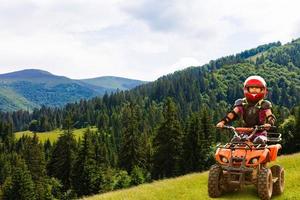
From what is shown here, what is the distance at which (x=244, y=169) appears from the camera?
14070 millimetres

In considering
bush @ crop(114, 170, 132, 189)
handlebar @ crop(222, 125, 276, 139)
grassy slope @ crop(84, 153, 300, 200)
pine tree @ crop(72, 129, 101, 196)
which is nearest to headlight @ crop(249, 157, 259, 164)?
handlebar @ crop(222, 125, 276, 139)

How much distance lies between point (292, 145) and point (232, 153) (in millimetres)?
55591

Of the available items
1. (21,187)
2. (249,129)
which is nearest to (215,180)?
(249,129)

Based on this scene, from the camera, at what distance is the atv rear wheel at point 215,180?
1461 cm

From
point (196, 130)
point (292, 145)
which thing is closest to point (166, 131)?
point (196, 130)

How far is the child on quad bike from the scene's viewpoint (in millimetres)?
16266

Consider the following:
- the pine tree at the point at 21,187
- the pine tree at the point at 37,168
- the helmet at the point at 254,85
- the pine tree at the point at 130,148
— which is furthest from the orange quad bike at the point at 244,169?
the pine tree at the point at 37,168

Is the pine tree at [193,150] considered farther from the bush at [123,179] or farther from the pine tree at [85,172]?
the pine tree at [85,172]

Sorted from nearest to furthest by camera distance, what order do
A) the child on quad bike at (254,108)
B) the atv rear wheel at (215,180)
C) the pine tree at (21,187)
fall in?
the atv rear wheel at (215,180) → the child on quad bike at (254,108) → the pine tree at (21,187)

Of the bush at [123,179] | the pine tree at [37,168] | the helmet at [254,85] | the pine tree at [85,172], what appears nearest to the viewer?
the helmet at [254,85]

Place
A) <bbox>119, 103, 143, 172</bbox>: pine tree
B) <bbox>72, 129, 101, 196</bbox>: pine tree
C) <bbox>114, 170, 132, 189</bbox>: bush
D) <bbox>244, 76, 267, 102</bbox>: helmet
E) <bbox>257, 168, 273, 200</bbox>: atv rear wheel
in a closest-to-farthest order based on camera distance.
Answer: <bbox>257, 168, 273, 200</bbox>: atv rear wheel
<bbox>244, 76, 267, 102</bbox>: helmet
<bbox>114, 170, 132, 189</bbox>: bush
<bbox>72, 129, 101, 196</bbox>: pine tree
<bbox>119, 103, 143, 172</bbox>: pine tree

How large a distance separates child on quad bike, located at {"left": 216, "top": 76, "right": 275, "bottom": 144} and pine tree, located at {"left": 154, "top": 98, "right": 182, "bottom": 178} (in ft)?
151

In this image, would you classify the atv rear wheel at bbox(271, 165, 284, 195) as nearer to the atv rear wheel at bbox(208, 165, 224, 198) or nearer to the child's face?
the atv rear wheel at bbox(208, 165, 224, 198)

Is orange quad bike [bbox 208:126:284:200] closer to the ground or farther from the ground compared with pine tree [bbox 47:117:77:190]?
farther from the ground
